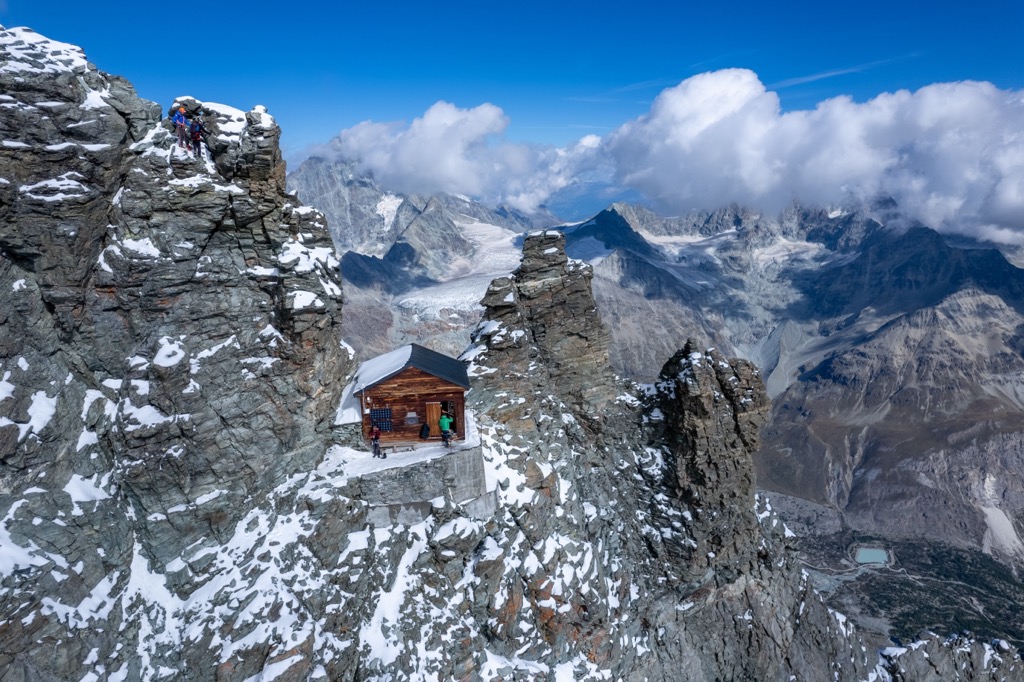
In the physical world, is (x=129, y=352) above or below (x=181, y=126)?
below

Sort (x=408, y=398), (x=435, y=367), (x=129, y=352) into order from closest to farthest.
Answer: (x=129, y=352) → (x=408, y=398) → (x=435, y=367)

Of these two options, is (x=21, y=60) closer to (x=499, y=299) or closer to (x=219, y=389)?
(x=219, y=389)

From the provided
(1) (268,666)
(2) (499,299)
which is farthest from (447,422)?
(1) (268,666)

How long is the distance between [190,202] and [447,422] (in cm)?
1929

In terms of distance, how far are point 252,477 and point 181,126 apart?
64.2 feet

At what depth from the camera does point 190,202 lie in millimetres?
29078

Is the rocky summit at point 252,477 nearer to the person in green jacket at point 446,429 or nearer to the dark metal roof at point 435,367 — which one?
the person in green jacket at point 446,429

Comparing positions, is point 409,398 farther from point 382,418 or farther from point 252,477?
point 252,477

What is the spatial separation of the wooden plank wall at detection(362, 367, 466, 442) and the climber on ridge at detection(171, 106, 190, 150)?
1739 cm

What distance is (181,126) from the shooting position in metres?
29.4

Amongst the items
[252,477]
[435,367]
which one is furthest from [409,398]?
[252,477]

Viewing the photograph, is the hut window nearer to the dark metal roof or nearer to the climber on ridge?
the dark metal roof

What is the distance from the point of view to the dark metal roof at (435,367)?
3488cm

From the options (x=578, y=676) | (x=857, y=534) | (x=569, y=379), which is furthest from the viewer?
(x=857, y=534)
